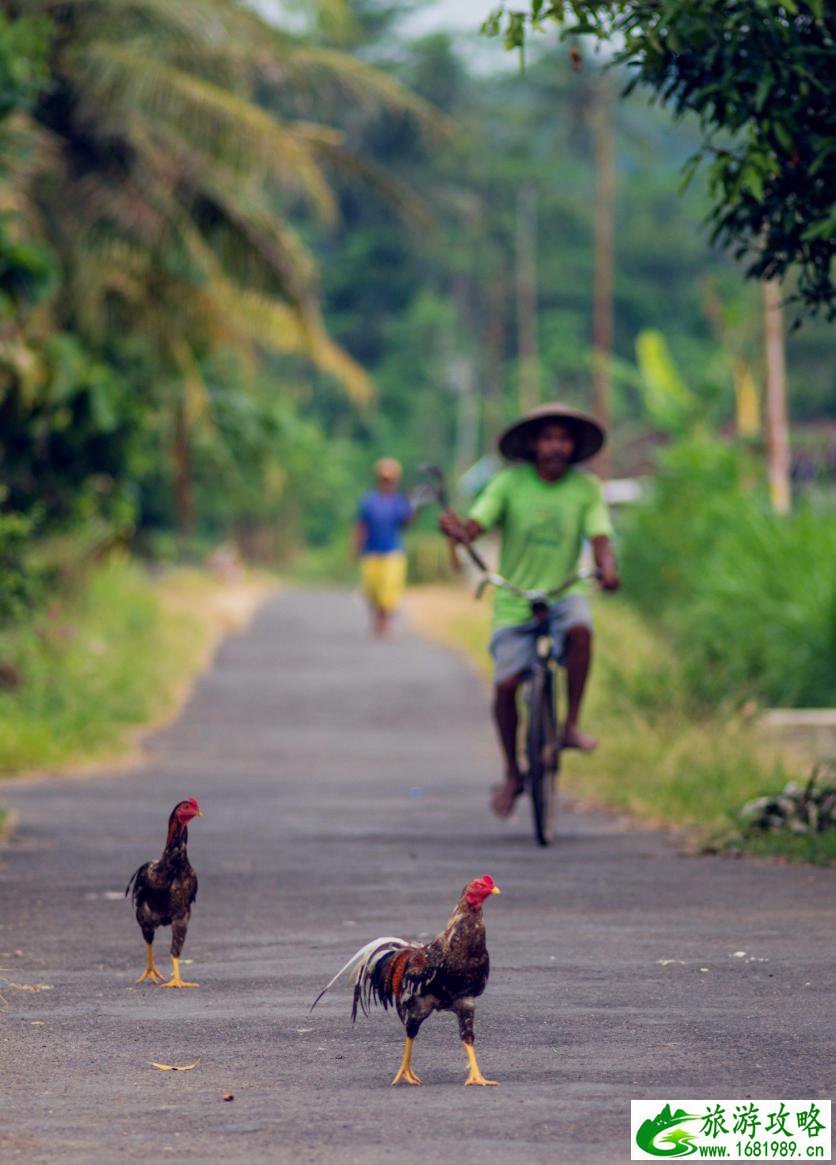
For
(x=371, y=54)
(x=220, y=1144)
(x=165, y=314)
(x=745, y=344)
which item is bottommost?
(x=220, y=1144)

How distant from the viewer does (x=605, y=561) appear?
1029cm

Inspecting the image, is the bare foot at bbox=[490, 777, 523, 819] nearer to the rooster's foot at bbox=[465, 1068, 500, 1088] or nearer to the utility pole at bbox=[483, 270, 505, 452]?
the rooster's foot at bbox=[465, 1068, 500, 1088]

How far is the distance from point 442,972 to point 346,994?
137 centimetres

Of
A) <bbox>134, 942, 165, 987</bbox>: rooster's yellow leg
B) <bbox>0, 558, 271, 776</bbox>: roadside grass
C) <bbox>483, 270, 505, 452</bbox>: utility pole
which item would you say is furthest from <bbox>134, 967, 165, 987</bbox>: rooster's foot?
<bbox>483, 270, 505, 452</bbox>: utility pole

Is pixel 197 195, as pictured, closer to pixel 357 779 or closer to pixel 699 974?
pixel 357 779

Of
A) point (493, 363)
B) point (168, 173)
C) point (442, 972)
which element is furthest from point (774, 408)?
point (493, 363)

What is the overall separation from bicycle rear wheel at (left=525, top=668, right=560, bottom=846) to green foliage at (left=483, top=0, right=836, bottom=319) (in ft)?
7.77

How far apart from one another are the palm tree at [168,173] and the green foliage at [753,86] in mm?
10418

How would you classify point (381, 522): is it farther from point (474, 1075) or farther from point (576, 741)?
point (474, 1075)

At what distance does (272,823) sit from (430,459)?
5756cm

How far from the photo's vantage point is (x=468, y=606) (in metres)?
33.3

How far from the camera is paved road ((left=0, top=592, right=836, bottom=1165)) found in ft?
15.8

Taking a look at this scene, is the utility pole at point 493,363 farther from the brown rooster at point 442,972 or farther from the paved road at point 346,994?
the brown rooster at point 442,972

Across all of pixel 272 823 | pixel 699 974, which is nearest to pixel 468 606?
pixel 272 823
